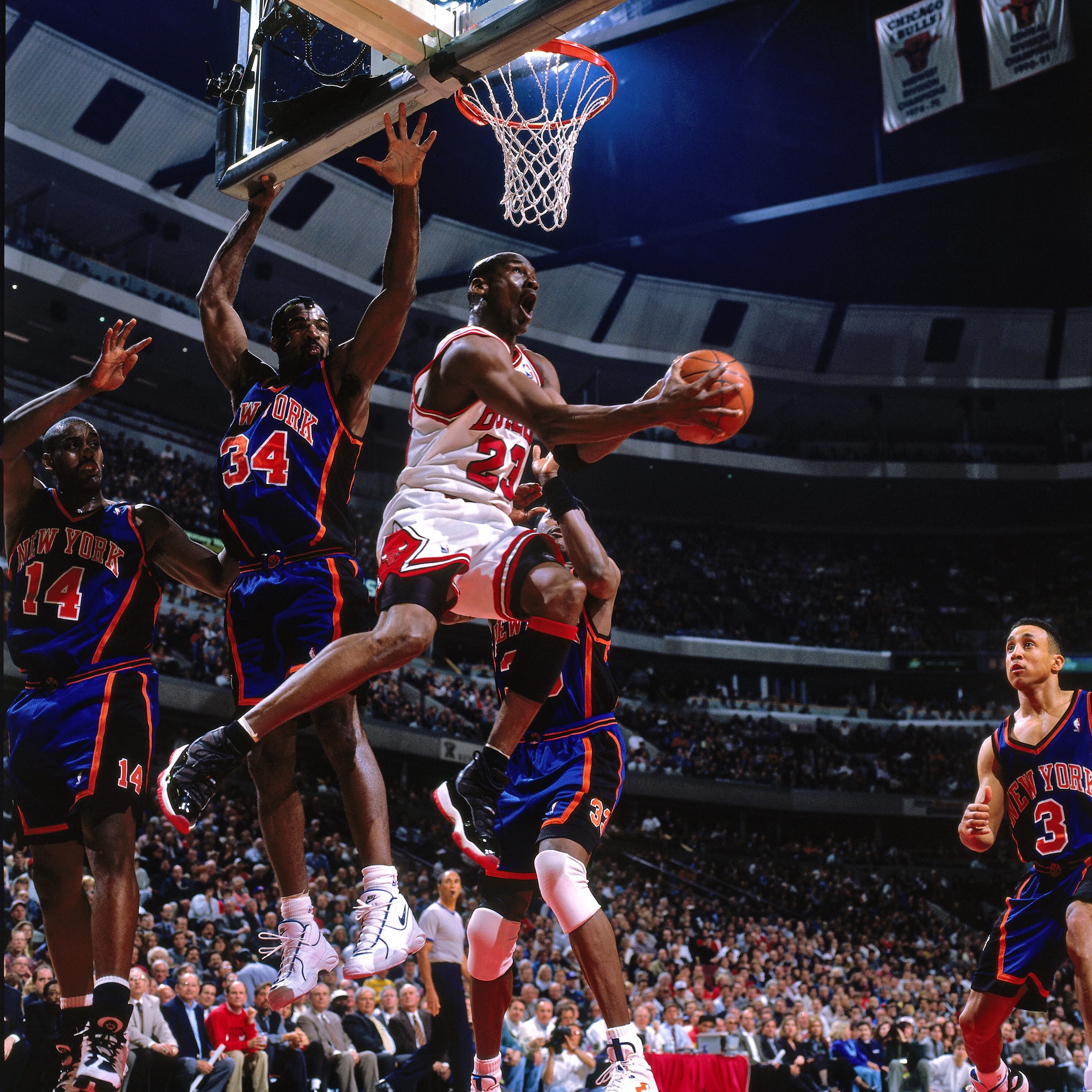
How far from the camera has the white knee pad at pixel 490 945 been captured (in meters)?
4.97

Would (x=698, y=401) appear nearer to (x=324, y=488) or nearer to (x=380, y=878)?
(x=324, y=488)

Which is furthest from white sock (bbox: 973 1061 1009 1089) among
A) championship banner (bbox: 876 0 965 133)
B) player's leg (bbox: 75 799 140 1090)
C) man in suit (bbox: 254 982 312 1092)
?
championship banner (bbox: 876 0 965 133)

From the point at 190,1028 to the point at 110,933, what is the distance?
4.94 m

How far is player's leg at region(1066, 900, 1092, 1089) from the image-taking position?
17.1ft

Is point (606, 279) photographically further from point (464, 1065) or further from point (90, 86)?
point (464, 1065)

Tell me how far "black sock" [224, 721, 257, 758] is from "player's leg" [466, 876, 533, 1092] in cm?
150

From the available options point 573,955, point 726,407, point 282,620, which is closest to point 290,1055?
point 282,620

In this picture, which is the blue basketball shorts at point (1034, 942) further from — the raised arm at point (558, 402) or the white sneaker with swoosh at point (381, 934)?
the raised arm at point (558, 402)

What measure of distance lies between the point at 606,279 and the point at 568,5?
83.7 feet

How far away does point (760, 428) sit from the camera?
3375 cm

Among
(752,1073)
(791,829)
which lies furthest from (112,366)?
(791,829)

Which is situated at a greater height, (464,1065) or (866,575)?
(866,575)

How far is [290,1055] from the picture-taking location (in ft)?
27.3

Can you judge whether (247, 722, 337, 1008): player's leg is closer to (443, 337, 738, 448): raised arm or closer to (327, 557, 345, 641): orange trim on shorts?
(327, 557, 345, 641): orange trim on shorts
